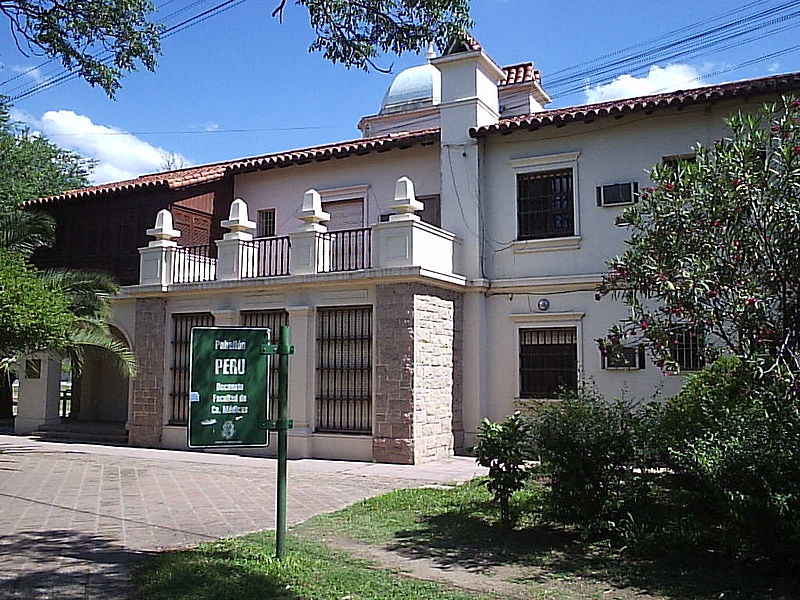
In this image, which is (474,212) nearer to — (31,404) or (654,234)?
(654,234)

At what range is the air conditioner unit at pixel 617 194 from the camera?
49.3ft

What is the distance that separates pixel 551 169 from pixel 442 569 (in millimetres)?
10535

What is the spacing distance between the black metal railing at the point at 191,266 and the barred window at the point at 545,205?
6867 mm

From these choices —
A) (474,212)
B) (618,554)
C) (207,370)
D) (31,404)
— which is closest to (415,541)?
(618,554)

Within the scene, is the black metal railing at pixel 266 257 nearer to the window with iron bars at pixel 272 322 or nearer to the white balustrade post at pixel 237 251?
the white balustrade post at pixel 237 251

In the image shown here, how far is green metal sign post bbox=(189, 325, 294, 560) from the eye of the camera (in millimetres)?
6688

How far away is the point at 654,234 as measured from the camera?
8281 millimetres

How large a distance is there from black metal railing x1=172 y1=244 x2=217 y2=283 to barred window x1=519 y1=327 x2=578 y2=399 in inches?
275

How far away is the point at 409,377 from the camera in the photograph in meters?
14.0

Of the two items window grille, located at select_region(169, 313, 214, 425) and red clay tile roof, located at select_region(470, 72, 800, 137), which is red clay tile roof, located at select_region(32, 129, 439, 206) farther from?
window grille, located at select_region(169, 313, 214, 425)

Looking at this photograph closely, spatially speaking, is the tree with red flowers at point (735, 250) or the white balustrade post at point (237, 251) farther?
the white balustrade post at point (237, 251)

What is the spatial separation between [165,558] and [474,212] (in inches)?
417

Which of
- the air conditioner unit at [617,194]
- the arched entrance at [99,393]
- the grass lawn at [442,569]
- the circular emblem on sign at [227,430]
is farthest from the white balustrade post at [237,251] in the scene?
the circular emblem on sign at [227,430]

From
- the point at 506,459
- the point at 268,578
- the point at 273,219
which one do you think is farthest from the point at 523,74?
the point at 268,578
